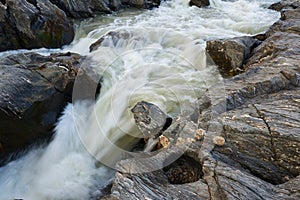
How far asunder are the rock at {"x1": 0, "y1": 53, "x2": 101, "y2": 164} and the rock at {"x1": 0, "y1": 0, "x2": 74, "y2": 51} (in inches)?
109

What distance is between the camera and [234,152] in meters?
4.00

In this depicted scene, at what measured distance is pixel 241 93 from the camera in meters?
5.07

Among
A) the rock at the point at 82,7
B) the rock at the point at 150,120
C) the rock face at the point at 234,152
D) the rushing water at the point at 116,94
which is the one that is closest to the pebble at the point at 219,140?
the rock face at the point at 234,152

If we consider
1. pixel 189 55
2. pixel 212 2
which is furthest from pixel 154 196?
pixel 212 2

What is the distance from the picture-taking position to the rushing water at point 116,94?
18.8 feet

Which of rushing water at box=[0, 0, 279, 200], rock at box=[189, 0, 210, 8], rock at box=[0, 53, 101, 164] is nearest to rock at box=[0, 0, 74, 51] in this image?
rushing water at box=[0, 0, 279, 200]

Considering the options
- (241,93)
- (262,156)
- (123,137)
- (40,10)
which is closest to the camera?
(262,156)

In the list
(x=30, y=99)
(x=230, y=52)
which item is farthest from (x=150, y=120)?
(x=230, y=52)

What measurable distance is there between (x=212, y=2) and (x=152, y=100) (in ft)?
37.2

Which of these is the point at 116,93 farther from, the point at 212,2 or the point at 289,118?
the point at 212,2

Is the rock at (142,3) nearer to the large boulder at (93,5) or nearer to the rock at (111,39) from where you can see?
the large boulder at (93,5)

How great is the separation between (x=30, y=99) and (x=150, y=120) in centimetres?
258

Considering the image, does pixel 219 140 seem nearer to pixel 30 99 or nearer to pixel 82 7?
pixel 30 99

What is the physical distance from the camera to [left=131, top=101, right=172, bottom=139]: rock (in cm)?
554
